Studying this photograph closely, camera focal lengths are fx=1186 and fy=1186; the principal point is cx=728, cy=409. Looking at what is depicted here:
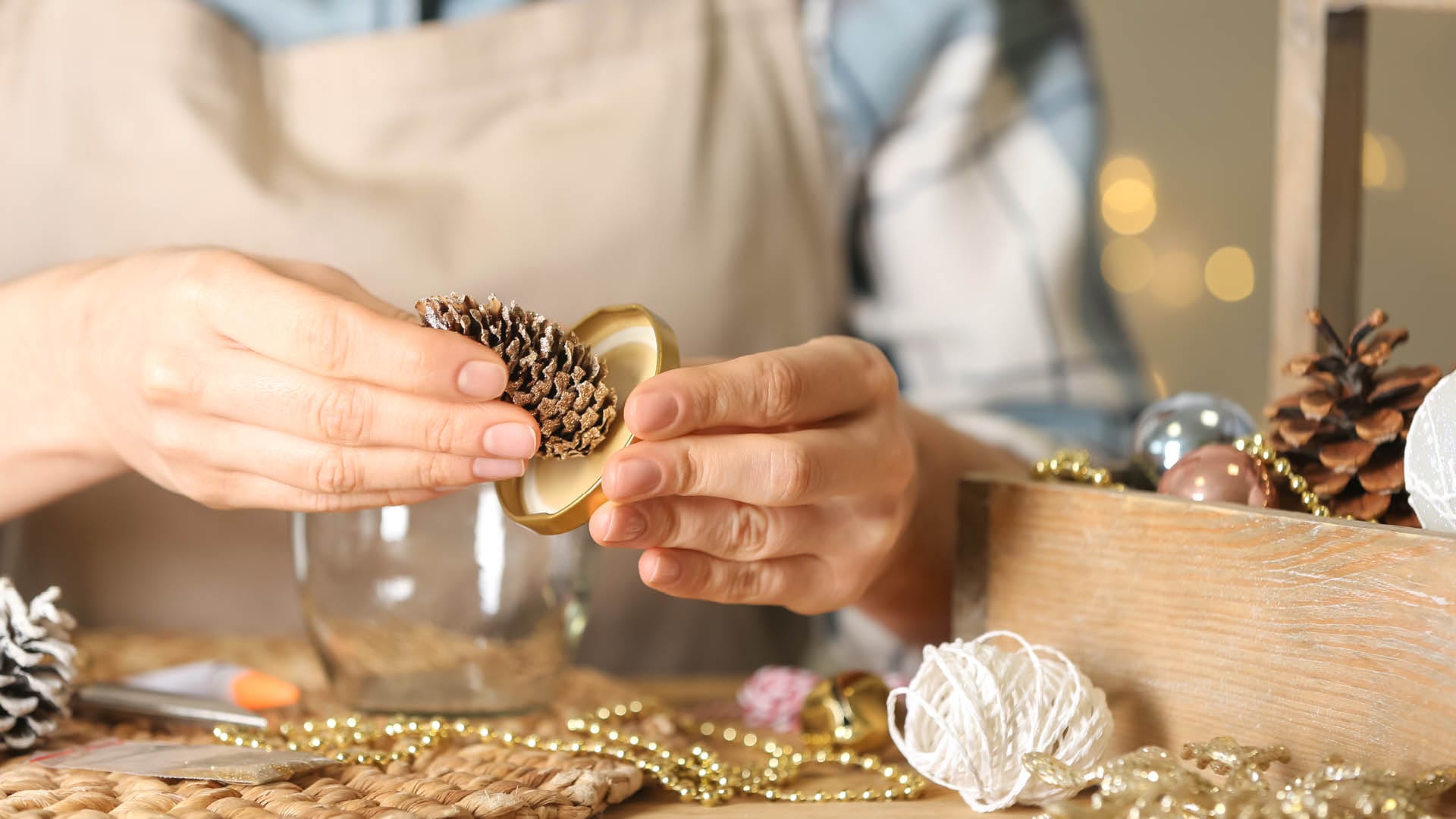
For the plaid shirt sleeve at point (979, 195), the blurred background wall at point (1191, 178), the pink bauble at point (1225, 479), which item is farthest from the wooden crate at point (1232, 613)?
the blurred background wall at point (1191, 178)

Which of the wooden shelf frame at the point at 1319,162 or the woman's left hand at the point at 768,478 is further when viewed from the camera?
the wooden shelf frame at the point at 1319,162

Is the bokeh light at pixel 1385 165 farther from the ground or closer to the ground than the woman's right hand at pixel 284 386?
farther from the ground

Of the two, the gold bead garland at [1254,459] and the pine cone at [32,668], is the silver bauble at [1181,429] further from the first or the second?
the pine cone at [32,668]

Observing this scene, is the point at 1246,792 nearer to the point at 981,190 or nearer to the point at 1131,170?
the point at 981,190

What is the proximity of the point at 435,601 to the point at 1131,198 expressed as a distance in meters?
1.97

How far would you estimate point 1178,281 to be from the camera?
2.25 metres

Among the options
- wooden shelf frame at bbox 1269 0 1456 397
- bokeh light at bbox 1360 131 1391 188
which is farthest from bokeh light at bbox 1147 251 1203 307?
wooden shelf frame at bbox 1269 0 1456 397

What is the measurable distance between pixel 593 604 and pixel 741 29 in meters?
0.47

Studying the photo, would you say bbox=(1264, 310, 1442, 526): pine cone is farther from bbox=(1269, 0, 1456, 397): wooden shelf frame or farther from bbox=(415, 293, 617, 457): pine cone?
bbox=(415, 293, 617, 457): pine cone

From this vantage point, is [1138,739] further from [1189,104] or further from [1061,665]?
[1189,104]

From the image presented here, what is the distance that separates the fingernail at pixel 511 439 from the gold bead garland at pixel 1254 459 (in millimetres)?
258

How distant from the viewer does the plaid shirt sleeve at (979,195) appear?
92 centimetres

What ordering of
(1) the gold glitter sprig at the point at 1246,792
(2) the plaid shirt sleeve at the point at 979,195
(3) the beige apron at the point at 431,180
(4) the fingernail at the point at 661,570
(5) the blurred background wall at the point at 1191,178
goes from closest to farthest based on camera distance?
(1) the gold glitter sprig at the point at 1246,792, (4) the fingernail at the point at 661,570, (3) the beige apron at the point at 431,180, (2) the plaid shirt sleeve at the point at 979,195, (5) the blurred background wall at the point at 1191,178

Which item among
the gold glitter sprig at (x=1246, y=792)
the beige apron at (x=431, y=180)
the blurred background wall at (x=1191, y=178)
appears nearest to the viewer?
the gold glitter sprig at (x=1246, y=792)
